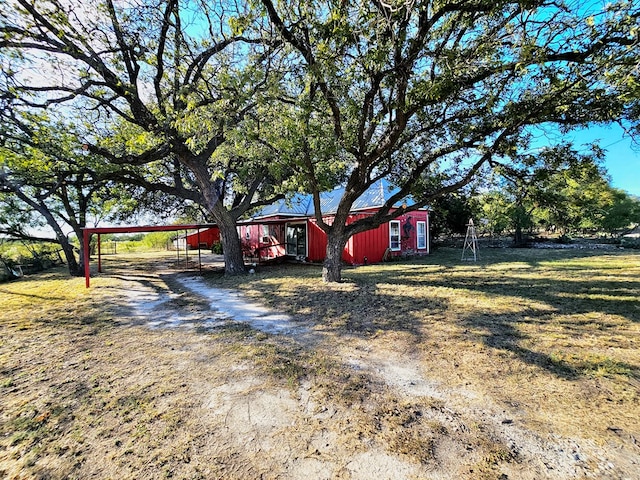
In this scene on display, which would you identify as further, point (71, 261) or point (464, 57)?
point (71, 261)

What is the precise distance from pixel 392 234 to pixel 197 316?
36.6 ft

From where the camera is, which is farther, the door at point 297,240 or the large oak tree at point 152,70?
the door at point 297,240

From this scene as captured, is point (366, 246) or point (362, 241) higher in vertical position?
point (362, 241)

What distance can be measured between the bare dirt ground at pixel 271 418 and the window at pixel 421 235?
12.7 m

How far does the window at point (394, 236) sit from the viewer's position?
15012mm

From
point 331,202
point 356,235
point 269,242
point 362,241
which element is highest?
point 331,202

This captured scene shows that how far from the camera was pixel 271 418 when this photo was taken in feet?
8.38

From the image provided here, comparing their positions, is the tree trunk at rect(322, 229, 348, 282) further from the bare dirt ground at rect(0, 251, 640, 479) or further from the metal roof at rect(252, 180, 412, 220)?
the bare dirt ground at rect(0, 251, 640, 479)

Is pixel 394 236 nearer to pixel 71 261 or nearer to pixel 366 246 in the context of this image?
Result: pixel 366 246

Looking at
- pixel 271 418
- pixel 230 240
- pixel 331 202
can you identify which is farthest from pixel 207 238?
pixel 271 418

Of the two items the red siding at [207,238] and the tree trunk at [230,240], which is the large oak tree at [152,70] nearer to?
the tree trunk at [230,240]

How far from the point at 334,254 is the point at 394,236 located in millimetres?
7350

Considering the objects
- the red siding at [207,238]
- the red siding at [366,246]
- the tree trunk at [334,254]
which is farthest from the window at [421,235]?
the red siding at [207,238]

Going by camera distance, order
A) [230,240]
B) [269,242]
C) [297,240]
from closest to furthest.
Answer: [230,240], [297,240], [269,242]
